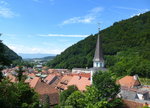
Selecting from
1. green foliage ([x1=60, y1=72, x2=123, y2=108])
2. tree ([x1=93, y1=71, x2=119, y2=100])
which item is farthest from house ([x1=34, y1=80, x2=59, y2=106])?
tree ([x1=93, y1=71, x2=119, y2=100])

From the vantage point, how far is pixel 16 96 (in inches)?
698

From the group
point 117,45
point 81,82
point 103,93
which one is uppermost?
point 117,45

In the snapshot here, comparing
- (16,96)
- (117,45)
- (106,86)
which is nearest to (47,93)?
(106,86)

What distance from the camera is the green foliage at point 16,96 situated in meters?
16.3

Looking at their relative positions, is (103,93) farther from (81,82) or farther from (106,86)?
(81,82)

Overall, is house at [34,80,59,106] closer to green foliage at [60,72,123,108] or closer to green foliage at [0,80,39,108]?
green foliage at [60,72,123,108]

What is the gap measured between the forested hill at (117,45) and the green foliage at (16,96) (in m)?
Answer: 74.6

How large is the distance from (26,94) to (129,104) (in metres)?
13.1

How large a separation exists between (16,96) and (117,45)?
112476 mm

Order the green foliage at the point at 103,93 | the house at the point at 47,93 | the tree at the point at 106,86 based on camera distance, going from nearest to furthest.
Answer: the green foliage at the point at 103,93 → the tree at the point at 106,86 → the house at the point at 47,93

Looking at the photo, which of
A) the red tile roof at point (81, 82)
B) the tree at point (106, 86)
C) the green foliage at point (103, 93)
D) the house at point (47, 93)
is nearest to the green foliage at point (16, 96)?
the green foliage at point (103, 93)

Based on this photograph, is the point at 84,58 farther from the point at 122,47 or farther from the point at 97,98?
the point at 97,98

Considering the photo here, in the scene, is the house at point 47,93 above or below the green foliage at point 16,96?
below

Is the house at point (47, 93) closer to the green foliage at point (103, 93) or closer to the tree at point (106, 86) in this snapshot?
the green foliage at point (103, 93)
